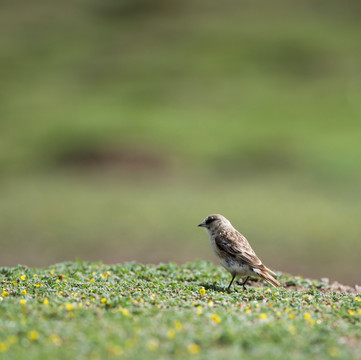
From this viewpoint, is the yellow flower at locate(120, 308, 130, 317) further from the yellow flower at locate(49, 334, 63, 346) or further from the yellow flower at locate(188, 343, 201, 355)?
the yellow flower at locate(188, 343, 201, 355)

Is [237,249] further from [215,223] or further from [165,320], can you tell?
[165,320]

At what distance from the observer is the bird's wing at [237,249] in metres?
12.1

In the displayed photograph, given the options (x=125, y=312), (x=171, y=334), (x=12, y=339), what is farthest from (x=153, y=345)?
(x=12, y=339)

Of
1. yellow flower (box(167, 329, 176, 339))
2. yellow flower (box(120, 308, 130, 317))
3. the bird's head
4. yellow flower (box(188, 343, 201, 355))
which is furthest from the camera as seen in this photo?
the bird's head

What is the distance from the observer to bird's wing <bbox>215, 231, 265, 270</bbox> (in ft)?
39.5

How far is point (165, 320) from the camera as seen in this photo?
8.79 metres

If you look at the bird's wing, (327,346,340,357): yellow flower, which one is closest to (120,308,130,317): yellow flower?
(327,346,340,357): yellow flower

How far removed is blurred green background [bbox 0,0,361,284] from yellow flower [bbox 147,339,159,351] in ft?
47.4

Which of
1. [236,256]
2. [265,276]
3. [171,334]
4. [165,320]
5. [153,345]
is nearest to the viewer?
[153,345]

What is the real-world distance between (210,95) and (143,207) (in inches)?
1069

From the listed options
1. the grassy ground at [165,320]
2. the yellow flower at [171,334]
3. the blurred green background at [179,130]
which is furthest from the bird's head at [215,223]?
the blurred green background at [179,130]

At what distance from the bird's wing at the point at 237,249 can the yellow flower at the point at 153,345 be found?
446 cm

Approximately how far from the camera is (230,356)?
7.51 meters

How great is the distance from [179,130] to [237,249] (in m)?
34.1
